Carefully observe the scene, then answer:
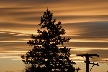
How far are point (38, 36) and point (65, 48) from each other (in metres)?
4.43

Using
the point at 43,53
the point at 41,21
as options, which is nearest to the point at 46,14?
the point at 41,21

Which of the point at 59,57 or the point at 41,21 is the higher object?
the point at 41,21

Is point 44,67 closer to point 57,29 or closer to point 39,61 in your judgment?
point 39,61

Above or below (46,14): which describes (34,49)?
below

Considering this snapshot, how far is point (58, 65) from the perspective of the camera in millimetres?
74500

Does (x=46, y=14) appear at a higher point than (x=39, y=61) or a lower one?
higher

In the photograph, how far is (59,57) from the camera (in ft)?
245

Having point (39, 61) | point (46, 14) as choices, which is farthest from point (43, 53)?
point (46, 14)

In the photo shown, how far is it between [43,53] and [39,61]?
1.42 m

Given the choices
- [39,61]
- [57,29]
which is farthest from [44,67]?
[57,29]

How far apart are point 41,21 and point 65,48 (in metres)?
5.40

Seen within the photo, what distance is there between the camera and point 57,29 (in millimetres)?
75188

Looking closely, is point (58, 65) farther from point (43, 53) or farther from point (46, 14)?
point (46, 14)

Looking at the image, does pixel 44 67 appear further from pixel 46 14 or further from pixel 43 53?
pixel 46 14
